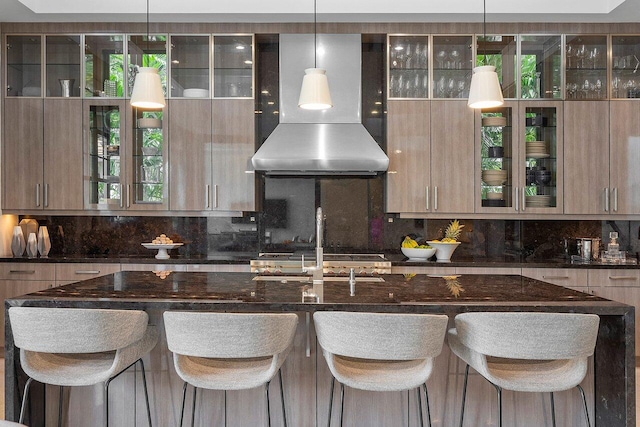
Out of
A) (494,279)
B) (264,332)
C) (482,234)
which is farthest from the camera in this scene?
(482,234)

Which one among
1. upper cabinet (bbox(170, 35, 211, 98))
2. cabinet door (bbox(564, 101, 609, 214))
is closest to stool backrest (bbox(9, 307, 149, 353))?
upper cabinet (bbox(170, 35, 211, 98))

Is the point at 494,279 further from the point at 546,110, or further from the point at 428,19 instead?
the point at 428,19

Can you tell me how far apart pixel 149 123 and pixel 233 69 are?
2.84 ft

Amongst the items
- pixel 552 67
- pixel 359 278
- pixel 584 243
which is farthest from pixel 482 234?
pixel 359 278

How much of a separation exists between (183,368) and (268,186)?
9.26 ft

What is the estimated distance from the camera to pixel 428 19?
13.5 ft

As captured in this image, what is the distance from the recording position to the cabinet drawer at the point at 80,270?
157 inches

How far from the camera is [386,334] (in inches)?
70.9

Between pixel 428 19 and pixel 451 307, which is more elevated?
pixel 428 19

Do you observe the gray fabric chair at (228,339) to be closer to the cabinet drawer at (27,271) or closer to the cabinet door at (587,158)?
the cabinet drawer at (27,271)

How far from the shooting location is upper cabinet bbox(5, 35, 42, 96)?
4.23 metres

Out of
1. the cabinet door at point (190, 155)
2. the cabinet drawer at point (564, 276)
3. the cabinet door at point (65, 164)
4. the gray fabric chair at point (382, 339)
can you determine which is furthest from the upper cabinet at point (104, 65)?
the cabinet drawer at point (564, 276)

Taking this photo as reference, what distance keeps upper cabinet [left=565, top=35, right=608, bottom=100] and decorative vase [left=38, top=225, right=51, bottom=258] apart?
465 centimetres

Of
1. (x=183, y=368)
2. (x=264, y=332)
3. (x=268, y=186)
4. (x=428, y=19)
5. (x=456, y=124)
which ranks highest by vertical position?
(x=428, y=19)
